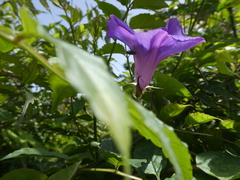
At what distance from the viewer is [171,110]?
1.70ft

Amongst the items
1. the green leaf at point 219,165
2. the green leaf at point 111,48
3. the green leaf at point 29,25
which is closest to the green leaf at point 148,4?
the green leaf at point 111,48

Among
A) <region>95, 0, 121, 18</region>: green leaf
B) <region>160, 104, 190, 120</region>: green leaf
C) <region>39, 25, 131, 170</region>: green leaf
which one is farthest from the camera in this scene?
<region>95, 0, 121, 18</region>: green leaf

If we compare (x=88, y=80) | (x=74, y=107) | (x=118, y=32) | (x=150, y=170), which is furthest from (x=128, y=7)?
(x=88, y=80)

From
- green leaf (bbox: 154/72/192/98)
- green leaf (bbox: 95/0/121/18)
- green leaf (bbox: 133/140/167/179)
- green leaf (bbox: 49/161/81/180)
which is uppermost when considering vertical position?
green leaf (bbox: 95/0/121/18)

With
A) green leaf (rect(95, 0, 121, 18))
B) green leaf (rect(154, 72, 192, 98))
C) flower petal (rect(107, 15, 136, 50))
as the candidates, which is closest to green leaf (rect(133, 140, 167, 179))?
green leaf (rect(154, 72, 192, 98))

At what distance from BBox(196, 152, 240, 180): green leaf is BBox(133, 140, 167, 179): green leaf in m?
0.08

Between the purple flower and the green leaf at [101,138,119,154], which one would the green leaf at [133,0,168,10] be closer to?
the purple flower

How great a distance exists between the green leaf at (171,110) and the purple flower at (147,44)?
0.25 ft

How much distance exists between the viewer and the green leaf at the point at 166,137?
149 mm

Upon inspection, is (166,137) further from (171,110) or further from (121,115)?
(171,110)

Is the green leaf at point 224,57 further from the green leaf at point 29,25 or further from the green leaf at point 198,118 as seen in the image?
the green leaf at point 29,25

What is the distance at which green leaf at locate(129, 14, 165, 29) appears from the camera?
68 centimetres

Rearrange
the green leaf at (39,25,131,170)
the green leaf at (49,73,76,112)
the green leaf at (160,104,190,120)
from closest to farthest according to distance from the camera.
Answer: the green leaf at (39,25,131,170) < the green leaf at (49,73,76,112) < the green leaf at (160,104,190,120)

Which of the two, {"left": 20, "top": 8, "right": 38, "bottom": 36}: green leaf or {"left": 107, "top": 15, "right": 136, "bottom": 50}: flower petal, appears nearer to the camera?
{"left": 20, "top": 8, "right": 38, "bottom": 36}: green leaf
